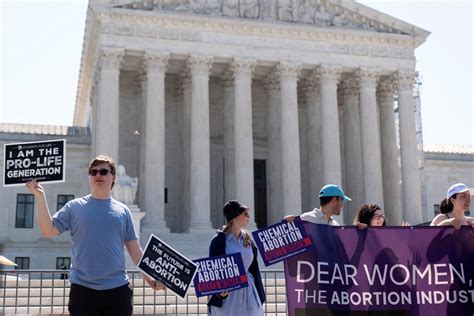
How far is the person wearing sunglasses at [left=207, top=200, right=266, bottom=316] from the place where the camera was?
376 inches

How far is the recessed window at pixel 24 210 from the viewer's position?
45750 mm

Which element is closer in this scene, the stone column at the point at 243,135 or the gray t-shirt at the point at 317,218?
the gray t-shirt at the point at 317,218

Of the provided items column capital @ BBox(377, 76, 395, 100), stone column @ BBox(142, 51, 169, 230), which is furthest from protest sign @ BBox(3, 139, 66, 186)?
column capital @ BBox(377, 76, 395, 100)

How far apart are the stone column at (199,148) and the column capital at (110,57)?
443 cm

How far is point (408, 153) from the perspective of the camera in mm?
43844

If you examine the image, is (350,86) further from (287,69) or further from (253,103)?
(253,103)

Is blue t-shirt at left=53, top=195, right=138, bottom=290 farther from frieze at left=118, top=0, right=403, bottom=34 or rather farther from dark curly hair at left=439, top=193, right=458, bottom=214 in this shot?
frieze at left=118, top=0, right=403, bottom=34

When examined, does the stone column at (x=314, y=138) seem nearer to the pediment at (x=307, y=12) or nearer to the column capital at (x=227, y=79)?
the pediment at (x=307, y=12)

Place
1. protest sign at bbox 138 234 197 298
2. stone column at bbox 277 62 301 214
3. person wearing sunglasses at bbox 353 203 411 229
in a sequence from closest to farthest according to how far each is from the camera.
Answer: protest sign at bbox 138 234 197 298 → person wearing sunglasses at bbox 353 203 411 229 → stone column at bbox 277 62 301 214

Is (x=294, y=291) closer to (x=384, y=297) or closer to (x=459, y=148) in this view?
(x=384, y=297)

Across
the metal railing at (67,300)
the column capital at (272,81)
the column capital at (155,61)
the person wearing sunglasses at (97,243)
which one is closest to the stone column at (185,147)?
the column capital at (155,61)

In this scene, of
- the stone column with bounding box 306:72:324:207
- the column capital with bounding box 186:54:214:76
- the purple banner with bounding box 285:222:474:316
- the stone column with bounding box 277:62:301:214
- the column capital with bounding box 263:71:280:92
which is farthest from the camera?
the stone column with bounding box 306:72:324:207

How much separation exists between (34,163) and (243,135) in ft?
106

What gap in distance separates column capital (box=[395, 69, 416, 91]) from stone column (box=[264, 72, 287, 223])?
26.9ft
